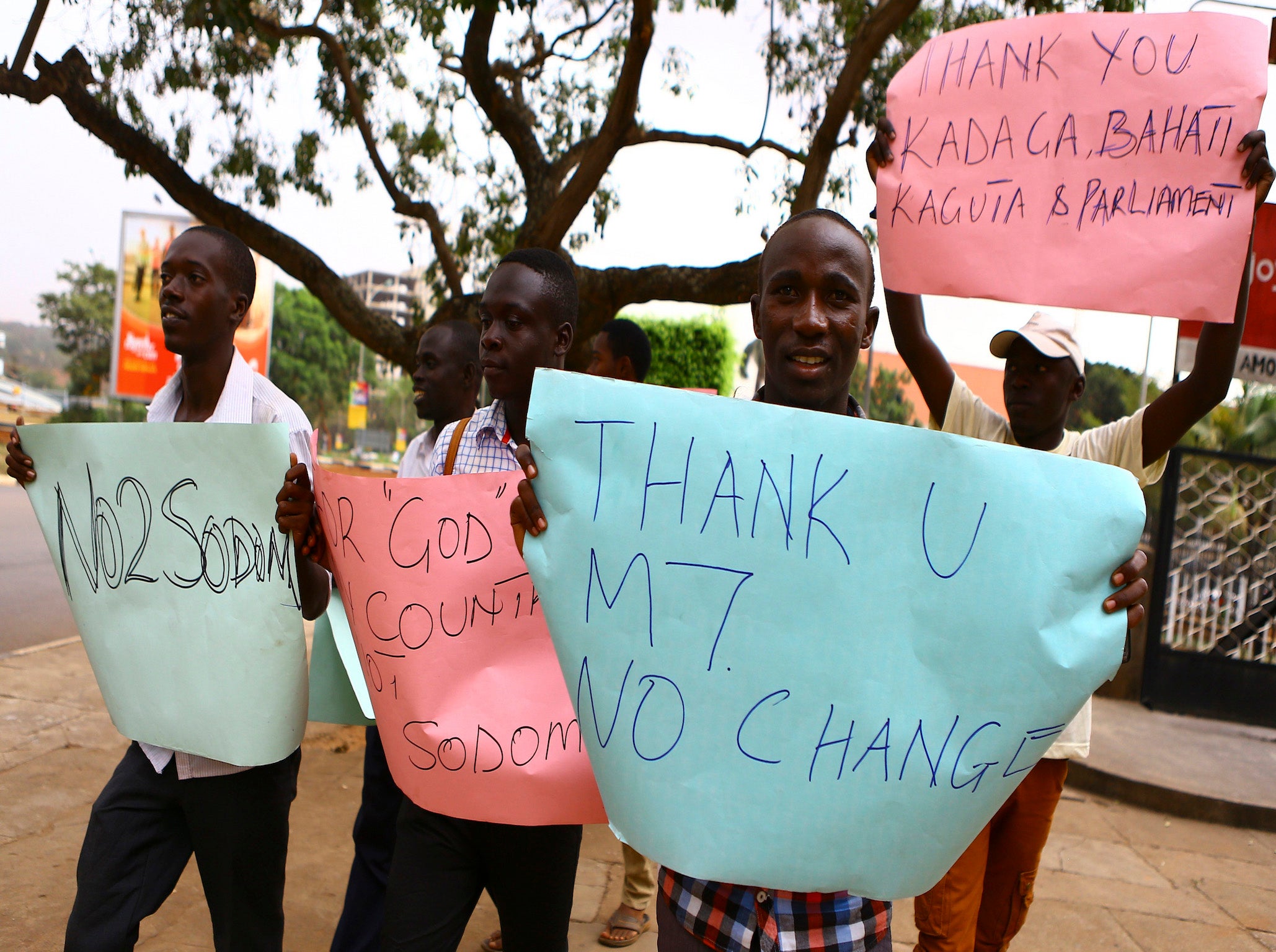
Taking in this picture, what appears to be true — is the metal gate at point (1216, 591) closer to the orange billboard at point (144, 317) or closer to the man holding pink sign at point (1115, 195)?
Result: the man holding pink sign at point (1115, 195)

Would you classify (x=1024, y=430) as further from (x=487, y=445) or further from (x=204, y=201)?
(x=204, y=201)

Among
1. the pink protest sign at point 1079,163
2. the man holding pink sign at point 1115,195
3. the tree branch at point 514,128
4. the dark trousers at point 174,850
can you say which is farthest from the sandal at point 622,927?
the tree branch at point 514,128

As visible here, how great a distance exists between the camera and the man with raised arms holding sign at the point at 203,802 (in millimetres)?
1859

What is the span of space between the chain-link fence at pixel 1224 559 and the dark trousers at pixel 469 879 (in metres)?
6.51

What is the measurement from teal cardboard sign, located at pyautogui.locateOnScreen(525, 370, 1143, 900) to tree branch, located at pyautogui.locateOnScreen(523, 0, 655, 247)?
13.5ft

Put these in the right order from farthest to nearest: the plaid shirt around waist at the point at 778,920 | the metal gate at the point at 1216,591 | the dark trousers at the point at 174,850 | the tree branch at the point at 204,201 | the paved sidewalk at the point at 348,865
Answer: the metal gate at the point at 1216,591, the tree branch at the point at 204,201, the paved sidewalk at the point at 348,865, the dark trousers at the point at 174,850, the plaid shirt around waist at the point at 778,920

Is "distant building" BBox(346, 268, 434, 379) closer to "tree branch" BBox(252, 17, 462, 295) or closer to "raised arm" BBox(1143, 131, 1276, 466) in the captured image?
"tree branch" BBox(252, 17, 462, 295)

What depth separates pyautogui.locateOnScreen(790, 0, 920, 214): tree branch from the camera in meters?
4.69

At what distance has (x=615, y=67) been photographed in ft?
22.4

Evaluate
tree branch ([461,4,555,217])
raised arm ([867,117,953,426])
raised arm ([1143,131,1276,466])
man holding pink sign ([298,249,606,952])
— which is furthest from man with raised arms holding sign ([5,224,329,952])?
tree branch ([461,4,555,217])

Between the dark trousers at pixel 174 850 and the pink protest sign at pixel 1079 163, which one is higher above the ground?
the pink protest sign at pixel 1079 163

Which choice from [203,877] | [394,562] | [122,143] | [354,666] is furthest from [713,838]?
[122,143]

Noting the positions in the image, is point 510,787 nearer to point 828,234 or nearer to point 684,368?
point 828,234

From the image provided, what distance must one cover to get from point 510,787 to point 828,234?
1.05 m
